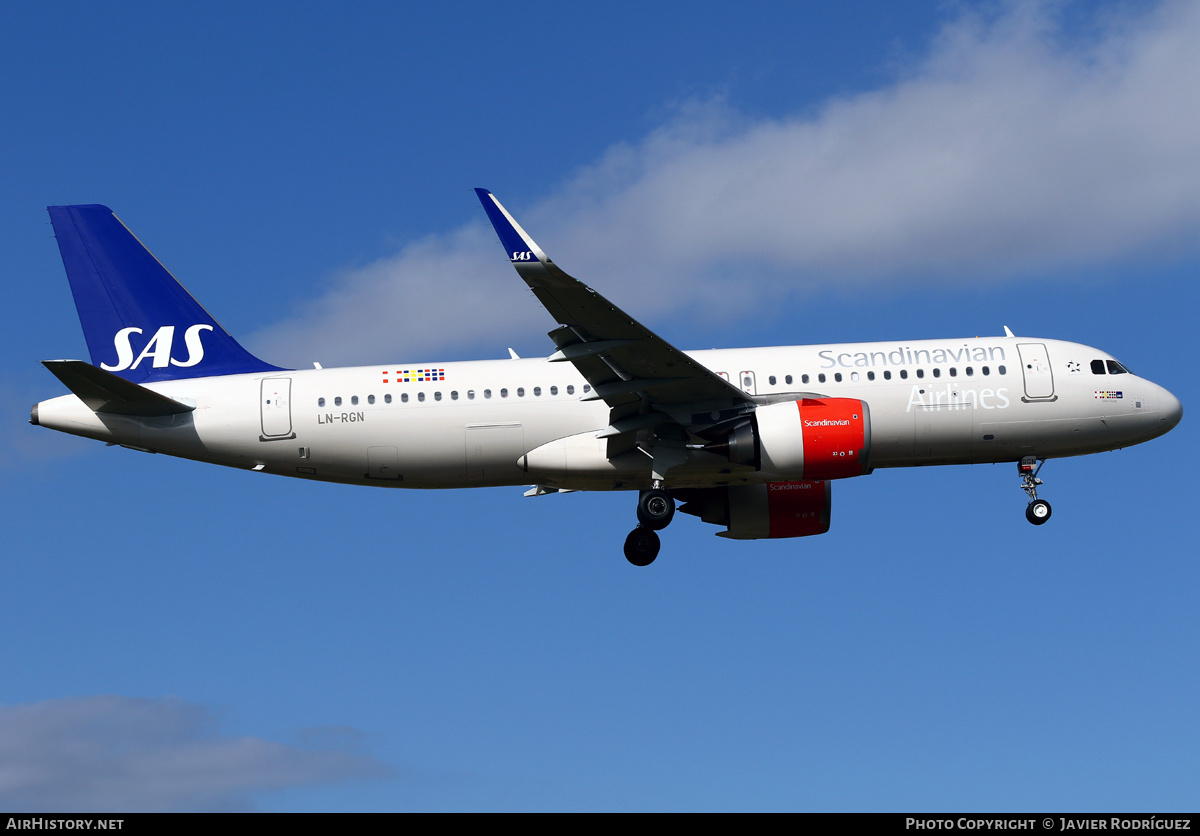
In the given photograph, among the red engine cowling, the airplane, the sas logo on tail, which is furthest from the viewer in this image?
the red engine cowling

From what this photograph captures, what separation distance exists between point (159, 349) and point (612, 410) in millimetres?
12443

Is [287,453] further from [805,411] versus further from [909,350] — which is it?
[909,350]

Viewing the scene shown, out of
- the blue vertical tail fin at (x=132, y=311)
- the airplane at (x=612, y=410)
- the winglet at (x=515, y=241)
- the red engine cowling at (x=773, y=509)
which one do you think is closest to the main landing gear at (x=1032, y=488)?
the airplane at (x=612, y=410)

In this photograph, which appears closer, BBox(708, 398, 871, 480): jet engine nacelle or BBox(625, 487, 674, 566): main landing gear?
BBox(708, 398, 871, 480): jet engine nacelle

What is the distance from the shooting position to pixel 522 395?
3122 cm

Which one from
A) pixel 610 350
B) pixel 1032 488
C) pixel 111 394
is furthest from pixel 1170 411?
pixel 111 394

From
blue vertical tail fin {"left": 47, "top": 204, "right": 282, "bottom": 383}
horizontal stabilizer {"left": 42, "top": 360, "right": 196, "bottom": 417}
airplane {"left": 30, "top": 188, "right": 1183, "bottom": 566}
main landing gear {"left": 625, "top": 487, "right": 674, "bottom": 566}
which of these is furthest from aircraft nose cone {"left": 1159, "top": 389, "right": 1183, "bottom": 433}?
horizontal stabilizer {"left": 42, "top": 360, "right": 196, "bottom": 417}

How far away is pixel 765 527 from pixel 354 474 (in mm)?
11563

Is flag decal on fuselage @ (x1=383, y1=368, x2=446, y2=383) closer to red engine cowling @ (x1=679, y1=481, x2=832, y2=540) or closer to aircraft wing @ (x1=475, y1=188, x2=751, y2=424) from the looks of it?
aircraft wing @ (x1=475, y1=188, x2=751, y2=424)

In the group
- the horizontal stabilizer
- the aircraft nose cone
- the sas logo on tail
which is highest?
the sas logo on tail

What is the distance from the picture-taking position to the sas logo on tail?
108 ft

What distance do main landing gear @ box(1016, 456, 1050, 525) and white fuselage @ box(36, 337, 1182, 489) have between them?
28.1 inches

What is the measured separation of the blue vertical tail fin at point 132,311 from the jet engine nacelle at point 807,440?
13127mm
